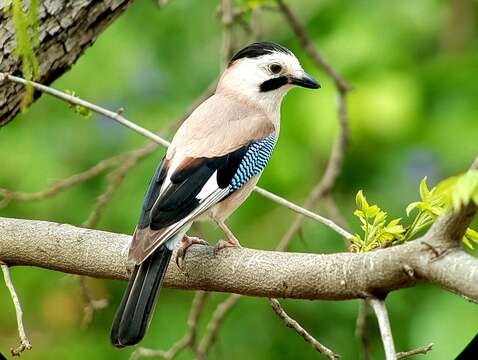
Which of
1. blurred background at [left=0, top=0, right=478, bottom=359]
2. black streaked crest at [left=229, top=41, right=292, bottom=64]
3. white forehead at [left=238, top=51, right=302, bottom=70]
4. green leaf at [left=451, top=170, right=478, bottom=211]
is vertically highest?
green leaf at [left=451, top=170, right=478, bottom=211]

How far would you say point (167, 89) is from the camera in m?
7.14

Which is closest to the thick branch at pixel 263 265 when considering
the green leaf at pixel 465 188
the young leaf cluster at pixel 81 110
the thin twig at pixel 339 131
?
the green leaf at pixel 465 188

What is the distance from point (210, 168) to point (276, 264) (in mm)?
859

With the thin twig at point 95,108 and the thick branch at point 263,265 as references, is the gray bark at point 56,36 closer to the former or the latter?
the thin twig at point 95,108

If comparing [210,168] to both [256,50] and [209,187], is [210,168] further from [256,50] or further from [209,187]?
[256,50]

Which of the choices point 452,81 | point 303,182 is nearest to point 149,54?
point 303,182

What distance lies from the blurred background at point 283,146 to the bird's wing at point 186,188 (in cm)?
137

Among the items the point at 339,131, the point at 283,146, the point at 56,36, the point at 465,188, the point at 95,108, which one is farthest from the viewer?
the point at 283,146

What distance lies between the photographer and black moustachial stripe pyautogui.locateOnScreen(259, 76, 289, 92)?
459 centimetres

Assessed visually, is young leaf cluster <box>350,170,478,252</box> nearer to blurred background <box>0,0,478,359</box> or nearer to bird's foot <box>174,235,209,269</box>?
bird's foot <box>174,235,209,269</box>

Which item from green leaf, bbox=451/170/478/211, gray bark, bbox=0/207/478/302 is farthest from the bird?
green leaf, bbox=451/170/478/211

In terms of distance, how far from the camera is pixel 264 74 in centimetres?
463

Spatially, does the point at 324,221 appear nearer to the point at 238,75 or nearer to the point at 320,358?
the point at 238,75

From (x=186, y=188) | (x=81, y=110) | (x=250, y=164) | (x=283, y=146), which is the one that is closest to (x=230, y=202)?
(x=250, y=164)
